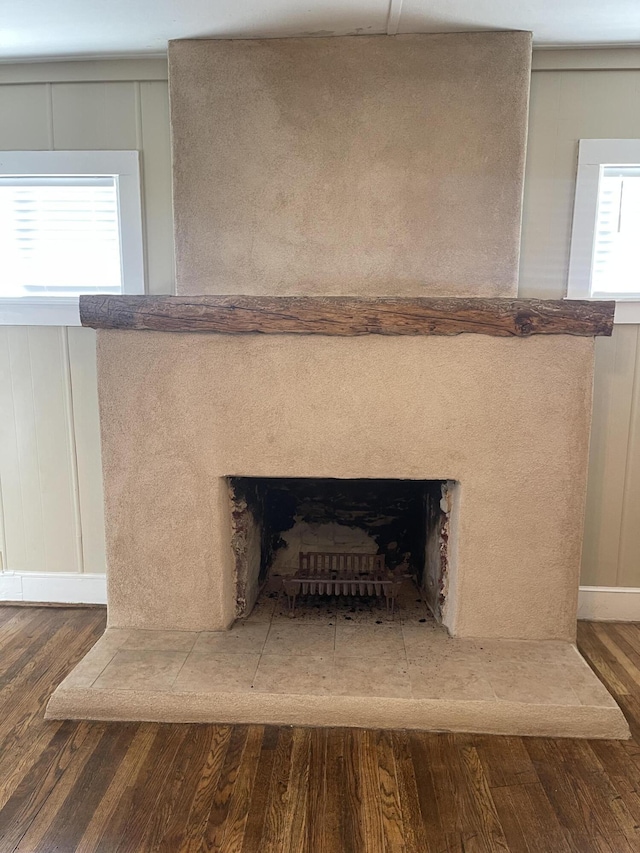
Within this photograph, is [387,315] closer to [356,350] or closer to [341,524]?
[356,350]

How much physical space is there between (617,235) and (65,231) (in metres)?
2.45

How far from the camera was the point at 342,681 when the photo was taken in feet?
7.00

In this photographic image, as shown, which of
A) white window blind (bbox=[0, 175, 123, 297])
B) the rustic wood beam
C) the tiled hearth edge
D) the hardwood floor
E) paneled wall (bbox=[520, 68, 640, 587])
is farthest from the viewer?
white window blind (bbox=[0, 175, 123, 297])

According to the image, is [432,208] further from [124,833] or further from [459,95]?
[124,833]

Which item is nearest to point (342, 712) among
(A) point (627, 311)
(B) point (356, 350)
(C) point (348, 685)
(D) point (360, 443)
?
(C) point (348, 685)

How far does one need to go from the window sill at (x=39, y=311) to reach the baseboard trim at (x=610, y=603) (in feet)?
8.74

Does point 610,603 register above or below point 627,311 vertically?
below

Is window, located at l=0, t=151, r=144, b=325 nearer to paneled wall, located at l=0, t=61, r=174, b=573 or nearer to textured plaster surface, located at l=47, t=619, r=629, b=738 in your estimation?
paneled wall, located at l=0, t=61, r=174, b=573

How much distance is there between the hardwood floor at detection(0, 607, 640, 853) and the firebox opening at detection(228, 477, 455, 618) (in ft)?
2.87

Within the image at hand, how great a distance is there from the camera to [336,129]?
2.26 m

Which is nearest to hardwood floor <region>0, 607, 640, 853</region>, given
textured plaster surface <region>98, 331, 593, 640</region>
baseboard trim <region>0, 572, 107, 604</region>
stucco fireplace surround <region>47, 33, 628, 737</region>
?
stucco fireplace surround <region>47, 33, 628, 737</region>

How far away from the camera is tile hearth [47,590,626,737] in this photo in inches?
80.2

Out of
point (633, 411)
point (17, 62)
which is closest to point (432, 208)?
point (633, 411)

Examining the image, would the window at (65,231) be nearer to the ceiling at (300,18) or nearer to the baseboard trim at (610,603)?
the ceiling at (300,18)
